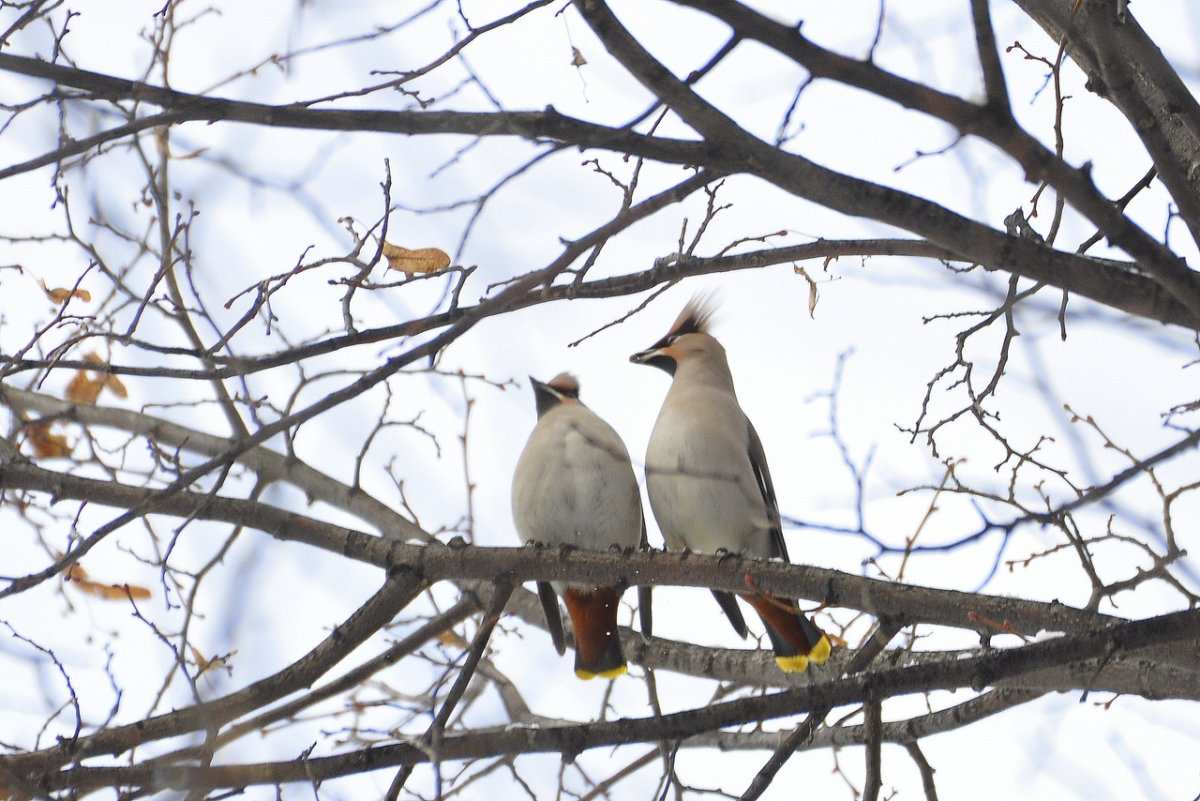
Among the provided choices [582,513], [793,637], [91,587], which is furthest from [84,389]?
[793,637]

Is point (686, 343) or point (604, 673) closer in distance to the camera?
point (604, 673)

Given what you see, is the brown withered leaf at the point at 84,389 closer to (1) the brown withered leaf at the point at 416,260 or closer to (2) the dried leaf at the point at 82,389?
(2) the dried leaf at the point at 82,389

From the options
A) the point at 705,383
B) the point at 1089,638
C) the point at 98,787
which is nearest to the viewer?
the point at 1089,638

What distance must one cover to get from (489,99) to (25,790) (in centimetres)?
175

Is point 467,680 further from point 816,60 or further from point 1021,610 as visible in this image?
point 816,60

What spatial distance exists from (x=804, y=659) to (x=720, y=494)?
74 centimetres

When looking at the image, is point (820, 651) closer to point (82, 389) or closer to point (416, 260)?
point (416, 260)

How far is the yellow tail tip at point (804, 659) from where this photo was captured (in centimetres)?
466

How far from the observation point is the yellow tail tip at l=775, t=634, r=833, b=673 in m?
4.66

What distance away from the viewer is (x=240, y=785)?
281 centimetres

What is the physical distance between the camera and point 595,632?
4.93 m

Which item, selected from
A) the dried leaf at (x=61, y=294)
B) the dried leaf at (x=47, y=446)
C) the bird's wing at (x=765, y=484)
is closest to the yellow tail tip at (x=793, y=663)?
the bird's wing at (x=765, y=484)

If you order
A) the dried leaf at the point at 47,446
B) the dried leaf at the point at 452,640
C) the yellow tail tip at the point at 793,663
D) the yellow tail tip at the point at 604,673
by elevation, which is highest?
the dried leaf at the point at 47,446

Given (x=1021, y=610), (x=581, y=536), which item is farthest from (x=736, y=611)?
(x=1021, y=610)
